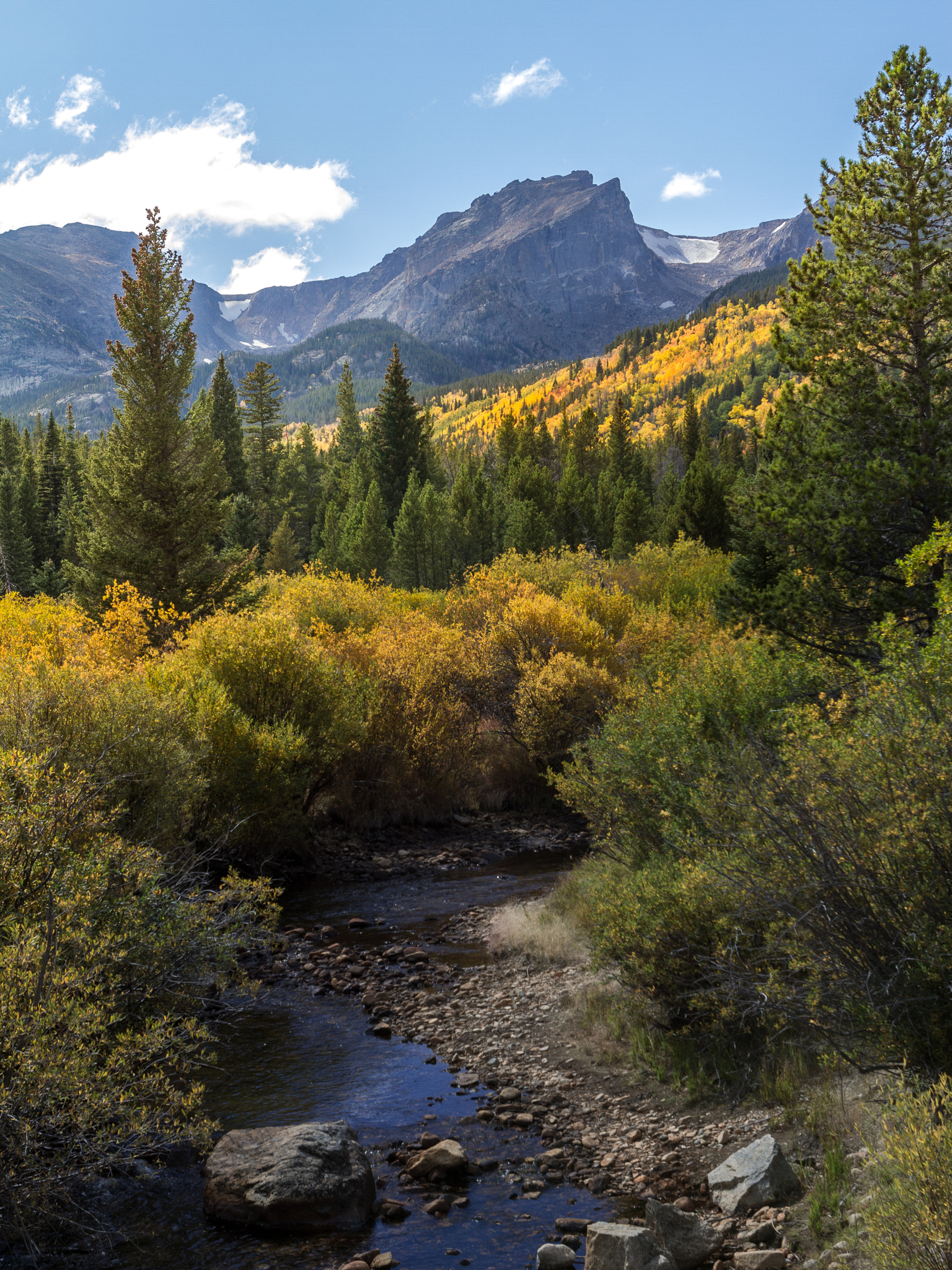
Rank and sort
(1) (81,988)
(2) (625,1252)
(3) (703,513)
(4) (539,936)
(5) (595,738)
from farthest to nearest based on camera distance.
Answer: (3) (703,513) → (5) (595,738) → (4) (539,936) → (1) (81,988) → (2) (625,1252)

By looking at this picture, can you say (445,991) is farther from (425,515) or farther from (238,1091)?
(425,515)

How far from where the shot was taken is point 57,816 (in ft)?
27.0

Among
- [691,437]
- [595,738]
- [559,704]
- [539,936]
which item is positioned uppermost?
[691,437]

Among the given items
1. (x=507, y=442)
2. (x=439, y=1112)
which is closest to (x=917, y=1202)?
(x=439, y=1112)

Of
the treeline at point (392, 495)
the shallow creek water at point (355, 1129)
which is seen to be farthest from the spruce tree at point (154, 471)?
the shallow creek water at point (355, 1129)

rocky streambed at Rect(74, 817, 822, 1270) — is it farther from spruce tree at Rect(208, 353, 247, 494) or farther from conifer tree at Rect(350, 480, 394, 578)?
spruce tree at Rect(208, 353, 247, 494)

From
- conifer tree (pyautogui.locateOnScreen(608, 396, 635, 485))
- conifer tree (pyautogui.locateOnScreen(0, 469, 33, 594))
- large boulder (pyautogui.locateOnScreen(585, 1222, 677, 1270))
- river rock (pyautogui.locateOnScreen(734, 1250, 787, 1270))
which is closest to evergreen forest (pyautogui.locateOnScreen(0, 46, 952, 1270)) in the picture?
river rock (pyautogui.locateOnScreen(734, 1250, 787, 1270))

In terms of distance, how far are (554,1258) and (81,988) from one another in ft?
15.5

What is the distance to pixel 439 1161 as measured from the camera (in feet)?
28.4

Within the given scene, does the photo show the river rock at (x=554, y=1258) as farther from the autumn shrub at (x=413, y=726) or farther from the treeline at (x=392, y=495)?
the treeline at (x=392, y=495)

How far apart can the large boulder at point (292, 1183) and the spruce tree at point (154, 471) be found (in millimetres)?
26147

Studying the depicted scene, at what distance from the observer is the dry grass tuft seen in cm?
1438

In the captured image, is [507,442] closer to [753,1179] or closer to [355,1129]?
[355,1129]

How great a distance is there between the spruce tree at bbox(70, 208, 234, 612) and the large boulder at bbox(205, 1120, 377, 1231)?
1029 inches
